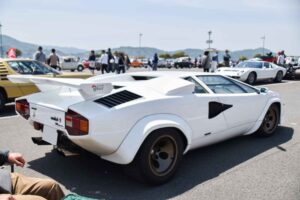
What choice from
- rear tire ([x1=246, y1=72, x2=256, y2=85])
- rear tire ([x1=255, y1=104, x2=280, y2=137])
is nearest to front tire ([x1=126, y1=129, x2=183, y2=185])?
rear tire ([x1=255, y1=104, x2=280, y2=137])

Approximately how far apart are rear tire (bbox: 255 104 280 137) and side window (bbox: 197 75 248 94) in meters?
0.83

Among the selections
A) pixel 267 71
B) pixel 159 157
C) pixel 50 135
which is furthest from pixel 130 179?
pixel 267 71

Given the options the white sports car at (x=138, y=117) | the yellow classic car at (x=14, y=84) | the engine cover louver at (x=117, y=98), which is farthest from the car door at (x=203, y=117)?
the yellow classic car at (x=14, y=84)

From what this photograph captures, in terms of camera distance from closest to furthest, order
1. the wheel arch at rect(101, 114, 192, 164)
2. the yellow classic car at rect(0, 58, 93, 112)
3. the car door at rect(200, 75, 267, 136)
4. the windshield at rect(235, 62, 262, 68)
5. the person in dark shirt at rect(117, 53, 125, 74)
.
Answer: the wheel arch at rect(101, 114, 192, 164), the car door at rect(200, 75, 267, 136), the yellow classic car at rect(0, 58, 93, 112), the windshield at rect(235, 62, 262, 68), the person in dark shirt at rect(117, 53, 125, 74)

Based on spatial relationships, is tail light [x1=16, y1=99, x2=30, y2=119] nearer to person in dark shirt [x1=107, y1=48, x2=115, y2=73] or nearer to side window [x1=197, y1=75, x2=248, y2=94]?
side window [x1=197, y1=75, x2=248, y2=94]

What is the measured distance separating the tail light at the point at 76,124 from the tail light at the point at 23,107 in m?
Result: 0.98

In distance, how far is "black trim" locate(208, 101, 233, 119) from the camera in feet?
15.0

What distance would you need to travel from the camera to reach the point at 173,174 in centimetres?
409

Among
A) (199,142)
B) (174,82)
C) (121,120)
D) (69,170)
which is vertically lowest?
(69,170)

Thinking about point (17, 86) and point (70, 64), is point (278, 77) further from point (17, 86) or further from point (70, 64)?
point (70, 64)

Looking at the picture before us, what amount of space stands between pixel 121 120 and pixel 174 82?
3.42ft

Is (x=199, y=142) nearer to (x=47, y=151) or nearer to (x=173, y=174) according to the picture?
(x=173, y=174)

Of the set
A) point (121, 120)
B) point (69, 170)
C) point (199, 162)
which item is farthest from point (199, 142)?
point (69, 170)

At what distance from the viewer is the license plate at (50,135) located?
3.87 meters
